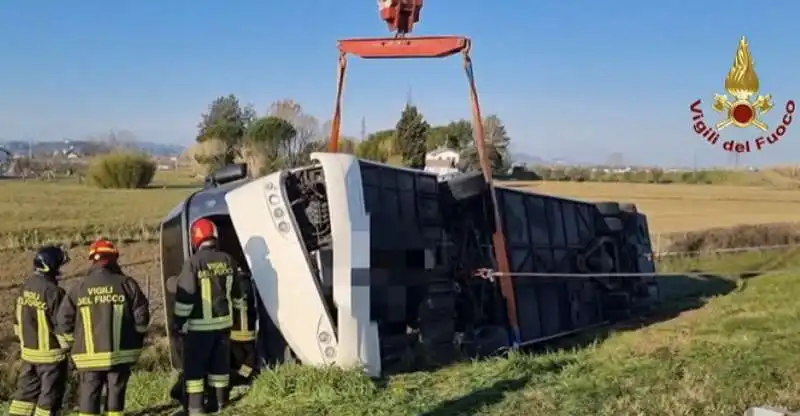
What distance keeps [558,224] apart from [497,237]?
164cm

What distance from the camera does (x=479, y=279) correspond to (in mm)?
8156

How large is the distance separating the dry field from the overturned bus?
14.4 metres

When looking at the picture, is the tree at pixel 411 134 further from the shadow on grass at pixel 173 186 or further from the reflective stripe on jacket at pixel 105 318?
the reflective stripe on jacket at pixel 105 318

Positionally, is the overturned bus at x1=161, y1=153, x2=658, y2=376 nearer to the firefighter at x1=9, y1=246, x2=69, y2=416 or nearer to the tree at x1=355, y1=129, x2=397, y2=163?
the firefighter at x1=9, y1=246, x2=69, y2=416

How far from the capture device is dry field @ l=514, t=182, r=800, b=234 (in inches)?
1045

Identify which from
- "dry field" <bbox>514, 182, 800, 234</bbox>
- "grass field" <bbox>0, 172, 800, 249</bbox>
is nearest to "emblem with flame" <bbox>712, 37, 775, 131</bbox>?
"grass field" <bbox>0, 172, 800, 249</bbox>

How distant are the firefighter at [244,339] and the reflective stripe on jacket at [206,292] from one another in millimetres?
252

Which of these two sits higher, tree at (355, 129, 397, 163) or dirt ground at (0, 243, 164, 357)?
tree at (355, 129, 397, 163)

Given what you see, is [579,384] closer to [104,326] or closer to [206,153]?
[104,326]

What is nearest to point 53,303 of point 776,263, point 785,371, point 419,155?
point 785,371

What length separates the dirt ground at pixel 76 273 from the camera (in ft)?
41.1

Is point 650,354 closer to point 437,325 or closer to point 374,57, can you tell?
point 437,325

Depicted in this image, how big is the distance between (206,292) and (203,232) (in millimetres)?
478

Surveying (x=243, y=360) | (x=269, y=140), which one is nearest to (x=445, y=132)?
(x=269, y=140)
